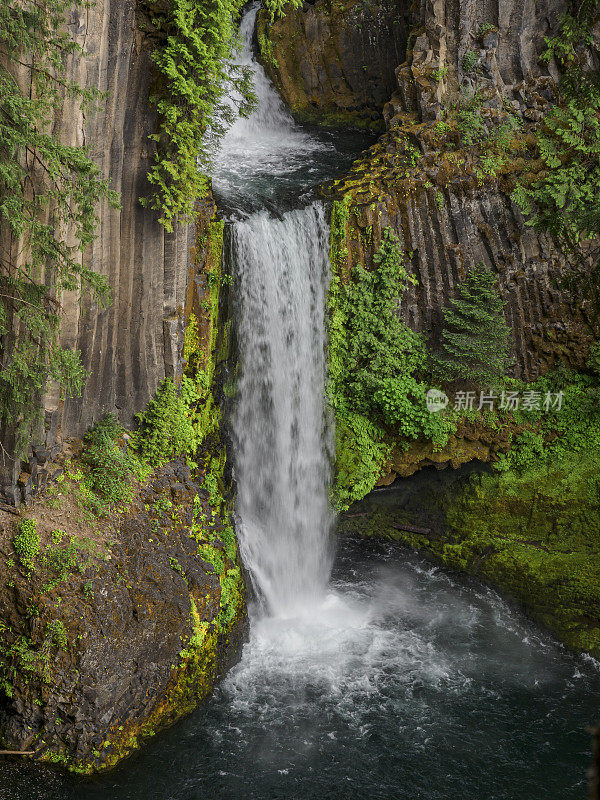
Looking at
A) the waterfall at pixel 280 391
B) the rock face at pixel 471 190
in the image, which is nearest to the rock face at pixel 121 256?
the waterfall at pixel 280 391

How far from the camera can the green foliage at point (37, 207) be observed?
19.7 ft

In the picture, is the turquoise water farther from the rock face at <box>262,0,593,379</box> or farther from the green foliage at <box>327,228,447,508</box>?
the rock face at <box>262,0,593,379</box>

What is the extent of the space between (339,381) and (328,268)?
1829mm

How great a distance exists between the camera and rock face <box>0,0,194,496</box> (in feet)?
23.6

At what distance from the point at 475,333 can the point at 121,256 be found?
555 cm

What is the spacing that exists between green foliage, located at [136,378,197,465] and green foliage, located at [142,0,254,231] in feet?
7.35

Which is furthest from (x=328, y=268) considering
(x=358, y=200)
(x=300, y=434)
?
(x=300, y=434)

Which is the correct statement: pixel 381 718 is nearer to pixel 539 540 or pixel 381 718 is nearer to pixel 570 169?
pixel 539 540

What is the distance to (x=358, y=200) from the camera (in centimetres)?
1018

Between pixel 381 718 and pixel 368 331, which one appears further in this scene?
pixel 368 331

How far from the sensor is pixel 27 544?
6.98 m

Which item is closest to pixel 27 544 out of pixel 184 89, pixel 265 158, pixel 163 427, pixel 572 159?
pixel 163 427

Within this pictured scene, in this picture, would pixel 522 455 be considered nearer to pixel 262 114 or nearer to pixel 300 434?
pixel 300 434

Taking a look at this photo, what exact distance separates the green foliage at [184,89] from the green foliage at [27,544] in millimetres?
3961
